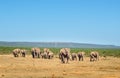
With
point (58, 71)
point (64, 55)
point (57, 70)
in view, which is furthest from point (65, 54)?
point (58, 71)

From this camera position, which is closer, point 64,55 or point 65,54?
point 65,54

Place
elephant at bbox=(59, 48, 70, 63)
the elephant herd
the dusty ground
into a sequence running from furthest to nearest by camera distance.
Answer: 1. the elephant herd
2. elephant at bbox=(59, 48, 70, 63)
3. the dusty ground

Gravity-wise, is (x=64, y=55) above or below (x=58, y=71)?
above

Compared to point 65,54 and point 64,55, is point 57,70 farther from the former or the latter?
point 64,55

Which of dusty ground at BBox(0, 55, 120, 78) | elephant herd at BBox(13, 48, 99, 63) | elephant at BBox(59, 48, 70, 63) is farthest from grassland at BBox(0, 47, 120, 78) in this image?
elephant herd at BBox(13, 48, 99, 63)

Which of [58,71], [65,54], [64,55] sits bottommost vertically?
[58,71]

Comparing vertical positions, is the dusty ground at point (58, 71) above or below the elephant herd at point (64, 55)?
below

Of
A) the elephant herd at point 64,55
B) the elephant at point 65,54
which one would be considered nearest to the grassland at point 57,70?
the elephant at point 65,54

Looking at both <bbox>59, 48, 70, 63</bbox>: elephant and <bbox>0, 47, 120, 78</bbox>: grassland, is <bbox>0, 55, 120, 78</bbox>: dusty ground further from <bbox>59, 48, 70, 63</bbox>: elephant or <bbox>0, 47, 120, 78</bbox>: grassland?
<bbox>59, 48, 70, 63</bbox>: elephant

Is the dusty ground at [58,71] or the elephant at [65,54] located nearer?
the dusty ground at [58,71]

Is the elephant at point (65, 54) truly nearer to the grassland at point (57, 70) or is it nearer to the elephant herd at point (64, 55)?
the elephant herd at point (64, 55)

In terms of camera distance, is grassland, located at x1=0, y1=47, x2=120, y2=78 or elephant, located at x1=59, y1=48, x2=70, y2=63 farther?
elephant, located at x1=59, y1=48, x2=70, y2=63

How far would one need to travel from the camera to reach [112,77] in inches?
1261

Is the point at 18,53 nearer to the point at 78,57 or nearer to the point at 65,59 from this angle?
the point at 78,57
